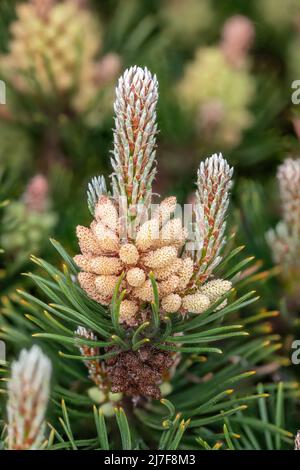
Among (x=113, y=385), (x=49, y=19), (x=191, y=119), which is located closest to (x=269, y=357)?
(x=113, y=385)

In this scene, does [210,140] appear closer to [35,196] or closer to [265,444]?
[35,196]

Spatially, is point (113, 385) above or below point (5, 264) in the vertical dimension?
below

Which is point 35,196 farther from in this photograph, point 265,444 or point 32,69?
point 265,444

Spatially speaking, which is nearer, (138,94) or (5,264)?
(138,94)

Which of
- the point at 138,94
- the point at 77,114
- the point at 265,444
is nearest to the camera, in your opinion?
the point at 138,94

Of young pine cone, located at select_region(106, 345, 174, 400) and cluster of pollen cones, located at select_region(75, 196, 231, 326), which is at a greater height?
cluster of pollen cones, located at select_region(75, 196, 231, 326)

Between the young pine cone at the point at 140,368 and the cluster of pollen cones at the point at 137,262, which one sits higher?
the cluster of pollen cones at the point at 137,262

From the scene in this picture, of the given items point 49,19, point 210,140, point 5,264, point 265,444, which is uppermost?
point 49,19

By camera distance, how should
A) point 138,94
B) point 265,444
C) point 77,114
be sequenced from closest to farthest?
point 138,94
point 265,444
point 77,114
